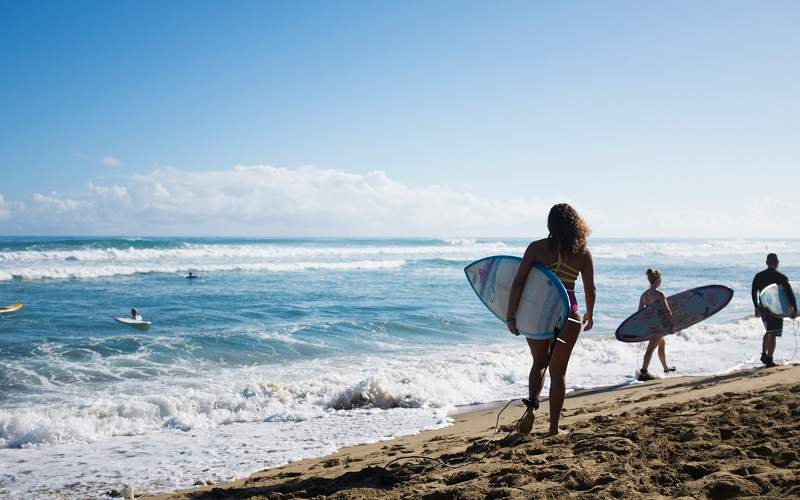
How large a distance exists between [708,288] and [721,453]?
676cm

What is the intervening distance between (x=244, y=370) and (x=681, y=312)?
7121 mm

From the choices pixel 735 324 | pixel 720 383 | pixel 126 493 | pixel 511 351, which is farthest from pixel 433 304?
pixel 126 493

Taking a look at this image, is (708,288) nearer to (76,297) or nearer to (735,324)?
(735,324)

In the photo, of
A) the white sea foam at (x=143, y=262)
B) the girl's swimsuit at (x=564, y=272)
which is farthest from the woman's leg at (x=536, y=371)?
the white sea foam at (x=143, y=262)

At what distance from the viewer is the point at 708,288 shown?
9.22m

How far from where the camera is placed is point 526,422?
4160 millimetres

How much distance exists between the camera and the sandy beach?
2936mm

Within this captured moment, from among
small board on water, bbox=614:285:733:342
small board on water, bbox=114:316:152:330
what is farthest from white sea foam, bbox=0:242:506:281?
small board on water, bbox=614:285:733:342

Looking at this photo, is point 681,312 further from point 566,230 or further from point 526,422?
point 566,230

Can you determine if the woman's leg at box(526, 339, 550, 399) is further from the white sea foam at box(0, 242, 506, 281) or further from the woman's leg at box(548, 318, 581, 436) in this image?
the white sea foam at box(0, 242, 506, 281)

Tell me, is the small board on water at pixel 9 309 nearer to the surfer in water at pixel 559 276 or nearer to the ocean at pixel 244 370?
the ocean at pixel 244 370

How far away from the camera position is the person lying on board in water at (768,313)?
803cm

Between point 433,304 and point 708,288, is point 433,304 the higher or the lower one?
the lower one

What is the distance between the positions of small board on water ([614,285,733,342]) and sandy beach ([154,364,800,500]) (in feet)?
8.38
